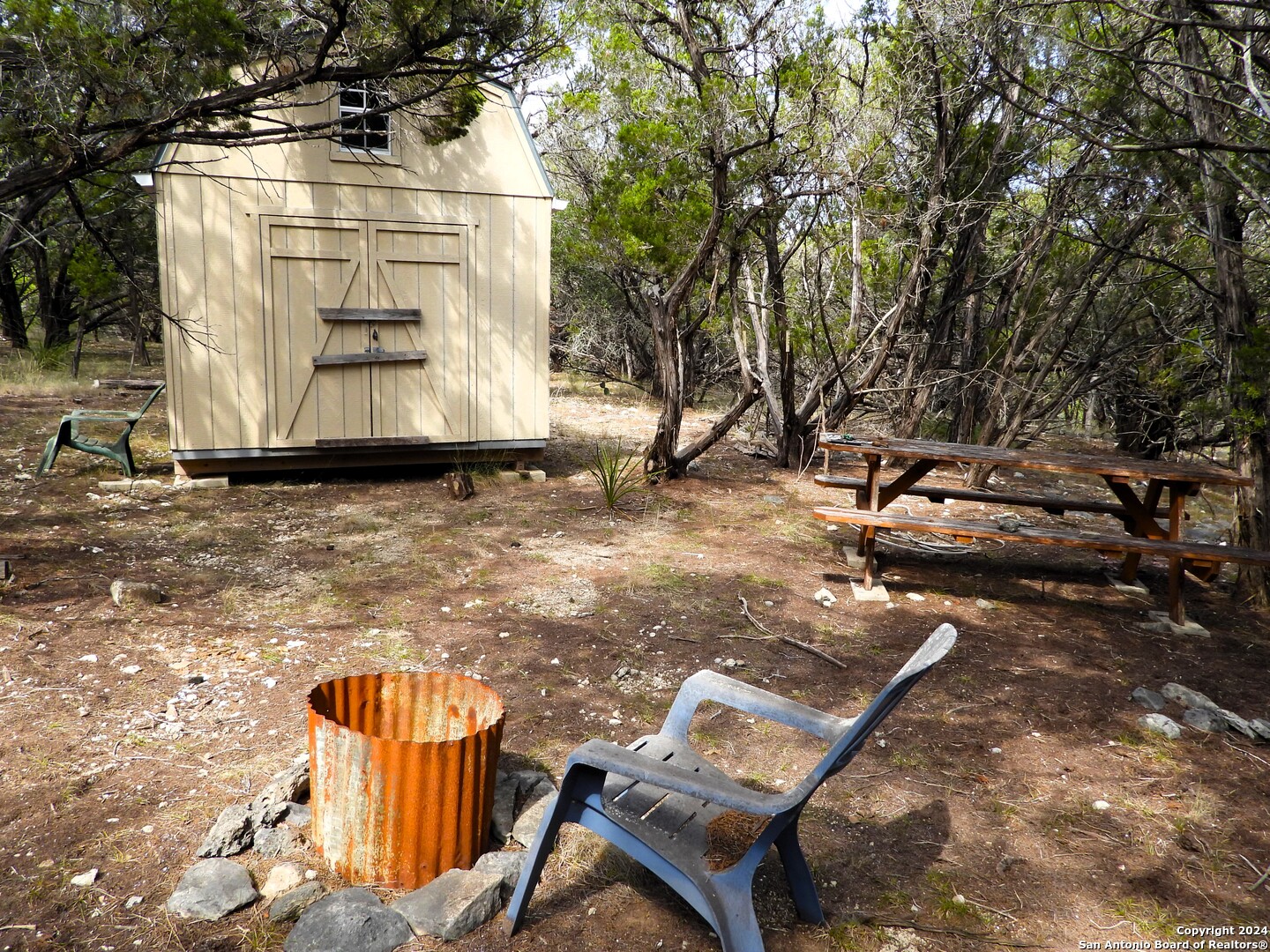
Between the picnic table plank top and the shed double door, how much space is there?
4.00 meters

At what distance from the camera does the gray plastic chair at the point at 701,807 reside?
2305 millimetres

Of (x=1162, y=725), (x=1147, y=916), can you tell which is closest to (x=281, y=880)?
(x=1147, y=916)

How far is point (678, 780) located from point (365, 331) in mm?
6491

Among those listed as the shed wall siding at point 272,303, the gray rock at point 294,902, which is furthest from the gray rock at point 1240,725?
the shed wall siding at point 272,303

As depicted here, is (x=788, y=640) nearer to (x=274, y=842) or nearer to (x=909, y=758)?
(x=909, y=758)

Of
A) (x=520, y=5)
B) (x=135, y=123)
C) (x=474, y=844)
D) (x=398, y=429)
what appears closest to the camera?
(x=474, y=844)

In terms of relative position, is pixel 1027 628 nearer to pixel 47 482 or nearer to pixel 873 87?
pixel 873 87

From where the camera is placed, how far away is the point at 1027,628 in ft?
17.6

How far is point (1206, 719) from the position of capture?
407 cm

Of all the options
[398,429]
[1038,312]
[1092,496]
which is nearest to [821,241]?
[1038,312]

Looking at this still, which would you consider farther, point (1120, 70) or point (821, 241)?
point (821, 241)

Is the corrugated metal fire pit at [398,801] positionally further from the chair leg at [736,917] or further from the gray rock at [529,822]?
the chair leg at [736,917]

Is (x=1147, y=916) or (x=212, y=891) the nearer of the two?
(x=212, y=891)

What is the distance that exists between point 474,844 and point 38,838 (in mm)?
1412
